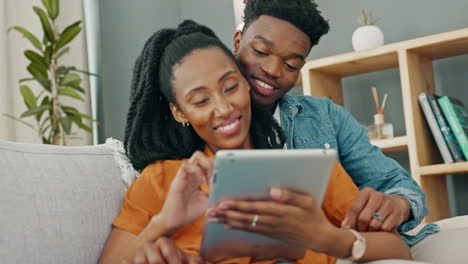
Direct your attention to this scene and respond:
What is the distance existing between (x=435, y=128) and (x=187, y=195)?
5.85ft

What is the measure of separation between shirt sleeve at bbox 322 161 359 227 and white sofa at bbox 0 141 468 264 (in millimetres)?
207

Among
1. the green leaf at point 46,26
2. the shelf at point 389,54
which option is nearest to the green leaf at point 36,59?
the green leaf at point 46,26

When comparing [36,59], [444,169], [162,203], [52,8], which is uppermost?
[52,8]

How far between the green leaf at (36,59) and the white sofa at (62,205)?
1.49 m

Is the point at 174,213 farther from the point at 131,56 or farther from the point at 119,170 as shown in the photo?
the point at 131,56

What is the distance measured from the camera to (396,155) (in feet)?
9.55

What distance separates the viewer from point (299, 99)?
1655 mm

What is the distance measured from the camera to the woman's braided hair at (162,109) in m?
1.28

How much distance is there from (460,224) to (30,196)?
3.46 ft

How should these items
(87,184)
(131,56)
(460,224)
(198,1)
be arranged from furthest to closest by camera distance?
1. (198,1)
2. (131,56)
3. (460,224)
4. (87,184)

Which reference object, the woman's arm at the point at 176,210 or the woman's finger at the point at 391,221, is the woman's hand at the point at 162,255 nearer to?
the woman's arm at the point at 176,210

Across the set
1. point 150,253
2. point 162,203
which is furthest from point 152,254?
point 162,203

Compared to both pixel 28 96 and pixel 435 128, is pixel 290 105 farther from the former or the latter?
pixel 28 96

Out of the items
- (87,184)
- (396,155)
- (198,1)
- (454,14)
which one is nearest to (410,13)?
(454,14)
